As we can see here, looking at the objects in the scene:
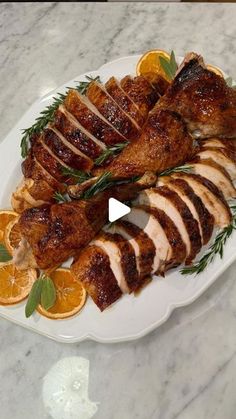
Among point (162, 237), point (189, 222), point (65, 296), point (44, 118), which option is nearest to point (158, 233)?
point (162, 237)

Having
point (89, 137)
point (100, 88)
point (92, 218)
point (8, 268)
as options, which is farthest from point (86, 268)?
point (100, 88)

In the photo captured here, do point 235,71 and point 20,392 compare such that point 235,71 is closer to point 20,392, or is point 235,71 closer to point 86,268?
point 86,268

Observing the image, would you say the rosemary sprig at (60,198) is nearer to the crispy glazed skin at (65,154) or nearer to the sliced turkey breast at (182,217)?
the crispy glazed skin at (65,154)

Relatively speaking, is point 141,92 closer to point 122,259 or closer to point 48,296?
point 122,259

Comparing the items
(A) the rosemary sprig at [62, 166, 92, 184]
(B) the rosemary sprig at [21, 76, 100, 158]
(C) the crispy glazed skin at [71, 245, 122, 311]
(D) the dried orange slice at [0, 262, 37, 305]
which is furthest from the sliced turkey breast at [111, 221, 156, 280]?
(B) the rosemary sprig at [21, 76, 100, 158]

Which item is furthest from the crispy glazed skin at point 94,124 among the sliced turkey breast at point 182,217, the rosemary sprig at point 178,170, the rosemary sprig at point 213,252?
the rosemary sprig at point 213,252

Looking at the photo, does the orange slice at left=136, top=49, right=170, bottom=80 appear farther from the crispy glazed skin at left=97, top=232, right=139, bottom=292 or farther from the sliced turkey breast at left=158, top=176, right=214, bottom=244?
the crispy glazed skin at left=97, top=232, right=139, bottom=292
